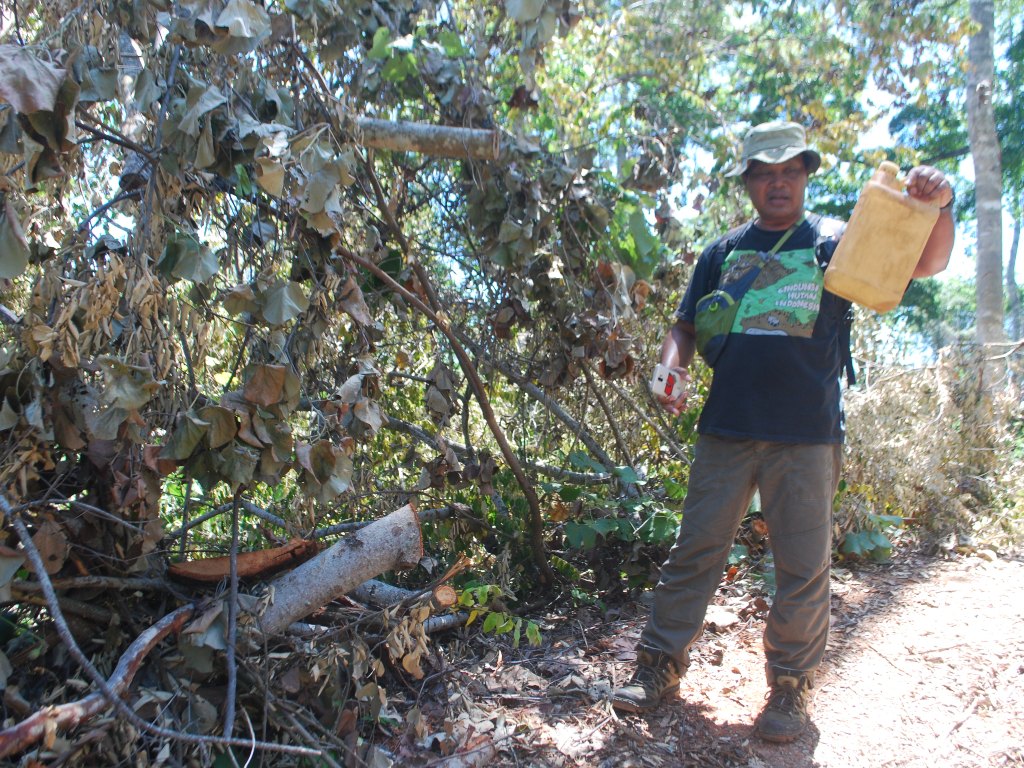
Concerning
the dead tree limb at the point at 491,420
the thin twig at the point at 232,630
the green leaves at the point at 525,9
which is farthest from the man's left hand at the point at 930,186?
the thin twig at the point at 232,630

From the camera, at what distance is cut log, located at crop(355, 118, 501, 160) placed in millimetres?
3150

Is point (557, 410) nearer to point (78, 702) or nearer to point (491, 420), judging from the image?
point (491, 420)

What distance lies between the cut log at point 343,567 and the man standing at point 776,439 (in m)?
0.92

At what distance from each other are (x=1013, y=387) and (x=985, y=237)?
386 centimetres

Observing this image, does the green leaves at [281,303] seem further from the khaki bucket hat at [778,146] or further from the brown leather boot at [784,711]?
the brown leather boot at [784,711]

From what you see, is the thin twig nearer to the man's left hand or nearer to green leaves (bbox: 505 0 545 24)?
green leaves (bbox: 505 0 545 24)

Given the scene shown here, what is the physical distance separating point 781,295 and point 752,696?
4.85 ft

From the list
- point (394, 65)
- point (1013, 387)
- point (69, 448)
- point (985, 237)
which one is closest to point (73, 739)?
point (69, 448)

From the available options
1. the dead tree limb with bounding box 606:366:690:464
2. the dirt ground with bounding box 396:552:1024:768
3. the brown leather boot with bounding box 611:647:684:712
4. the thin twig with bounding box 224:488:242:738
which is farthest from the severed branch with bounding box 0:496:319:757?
the dead tree limb with bounding box 606:366:690:464

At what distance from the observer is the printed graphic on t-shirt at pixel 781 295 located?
8.75 feet

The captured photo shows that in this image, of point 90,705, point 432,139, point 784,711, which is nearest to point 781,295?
point 784,711

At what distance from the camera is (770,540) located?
276cm

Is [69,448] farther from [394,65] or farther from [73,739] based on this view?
[394,65]

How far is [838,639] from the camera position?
3473 mm
